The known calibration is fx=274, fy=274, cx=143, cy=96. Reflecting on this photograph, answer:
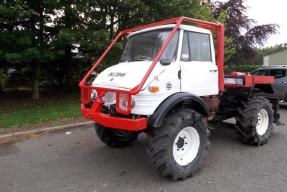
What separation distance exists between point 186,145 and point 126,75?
1.48 m

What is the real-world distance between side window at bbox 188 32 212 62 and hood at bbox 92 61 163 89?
2.74ft

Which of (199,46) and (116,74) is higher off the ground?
(199,46)

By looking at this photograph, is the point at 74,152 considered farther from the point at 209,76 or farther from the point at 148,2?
the point at 148,2

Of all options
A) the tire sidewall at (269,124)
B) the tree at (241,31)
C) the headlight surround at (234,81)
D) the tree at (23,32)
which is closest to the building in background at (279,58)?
the tree at (241,31)

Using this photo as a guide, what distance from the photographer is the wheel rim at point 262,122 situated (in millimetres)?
5914

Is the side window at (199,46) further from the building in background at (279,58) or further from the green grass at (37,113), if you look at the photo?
the building in background at (279,58)

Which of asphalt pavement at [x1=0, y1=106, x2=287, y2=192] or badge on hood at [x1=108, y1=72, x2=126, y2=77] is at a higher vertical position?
badge on hood at [x1=108, y1=72, x2=126, y2=77]

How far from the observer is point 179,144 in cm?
433

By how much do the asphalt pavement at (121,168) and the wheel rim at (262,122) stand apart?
0.31 metres

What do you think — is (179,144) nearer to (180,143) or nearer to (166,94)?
(180,143)

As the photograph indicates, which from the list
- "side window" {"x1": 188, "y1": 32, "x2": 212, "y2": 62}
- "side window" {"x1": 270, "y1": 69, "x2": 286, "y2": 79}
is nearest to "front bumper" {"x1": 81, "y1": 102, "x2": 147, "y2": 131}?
"side window" {"x1": 188, "y1": 32, "x2": 212, "y2": 62}

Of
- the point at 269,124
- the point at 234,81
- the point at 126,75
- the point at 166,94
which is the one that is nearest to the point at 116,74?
the point at 126,75

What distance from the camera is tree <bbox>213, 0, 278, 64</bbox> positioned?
22844 millimetres

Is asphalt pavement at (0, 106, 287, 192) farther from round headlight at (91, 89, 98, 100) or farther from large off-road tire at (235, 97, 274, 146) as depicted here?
round headlight at (91, 89, 98, 100)
